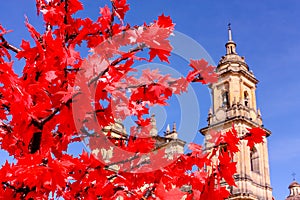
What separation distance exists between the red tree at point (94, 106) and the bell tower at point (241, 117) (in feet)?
63.6

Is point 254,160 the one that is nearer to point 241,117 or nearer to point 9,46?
point 241,117

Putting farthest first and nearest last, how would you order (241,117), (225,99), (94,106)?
(225,99)
(241,117)
(94,106)

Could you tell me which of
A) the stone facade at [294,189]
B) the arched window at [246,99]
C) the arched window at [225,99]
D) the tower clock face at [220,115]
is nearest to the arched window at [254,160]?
the tower clock face at [220,115]

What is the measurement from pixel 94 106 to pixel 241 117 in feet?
69.6

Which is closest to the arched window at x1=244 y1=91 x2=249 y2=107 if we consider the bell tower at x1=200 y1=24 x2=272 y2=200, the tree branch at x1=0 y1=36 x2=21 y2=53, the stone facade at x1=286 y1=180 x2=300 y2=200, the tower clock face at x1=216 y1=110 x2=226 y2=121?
the bell tower at x1=200 y1=24 x2=272 y2=200

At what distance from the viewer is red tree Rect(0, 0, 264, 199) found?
287 cm

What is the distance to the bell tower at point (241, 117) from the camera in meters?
22.6

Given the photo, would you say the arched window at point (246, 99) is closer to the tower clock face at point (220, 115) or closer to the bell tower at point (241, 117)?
the bell tower at point (241, 117)

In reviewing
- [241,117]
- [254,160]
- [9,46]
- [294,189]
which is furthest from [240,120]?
[294,189]

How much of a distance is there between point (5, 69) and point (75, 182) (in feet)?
3.69

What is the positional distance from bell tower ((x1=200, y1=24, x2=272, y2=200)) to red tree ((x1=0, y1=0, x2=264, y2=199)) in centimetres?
1938

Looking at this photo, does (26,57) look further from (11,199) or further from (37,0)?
(11,199)

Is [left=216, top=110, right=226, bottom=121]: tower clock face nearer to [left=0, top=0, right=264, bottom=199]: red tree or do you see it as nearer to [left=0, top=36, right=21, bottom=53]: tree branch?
[left=0, top=0, right=264, bottom=199]: red tree

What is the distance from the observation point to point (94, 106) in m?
3.08
